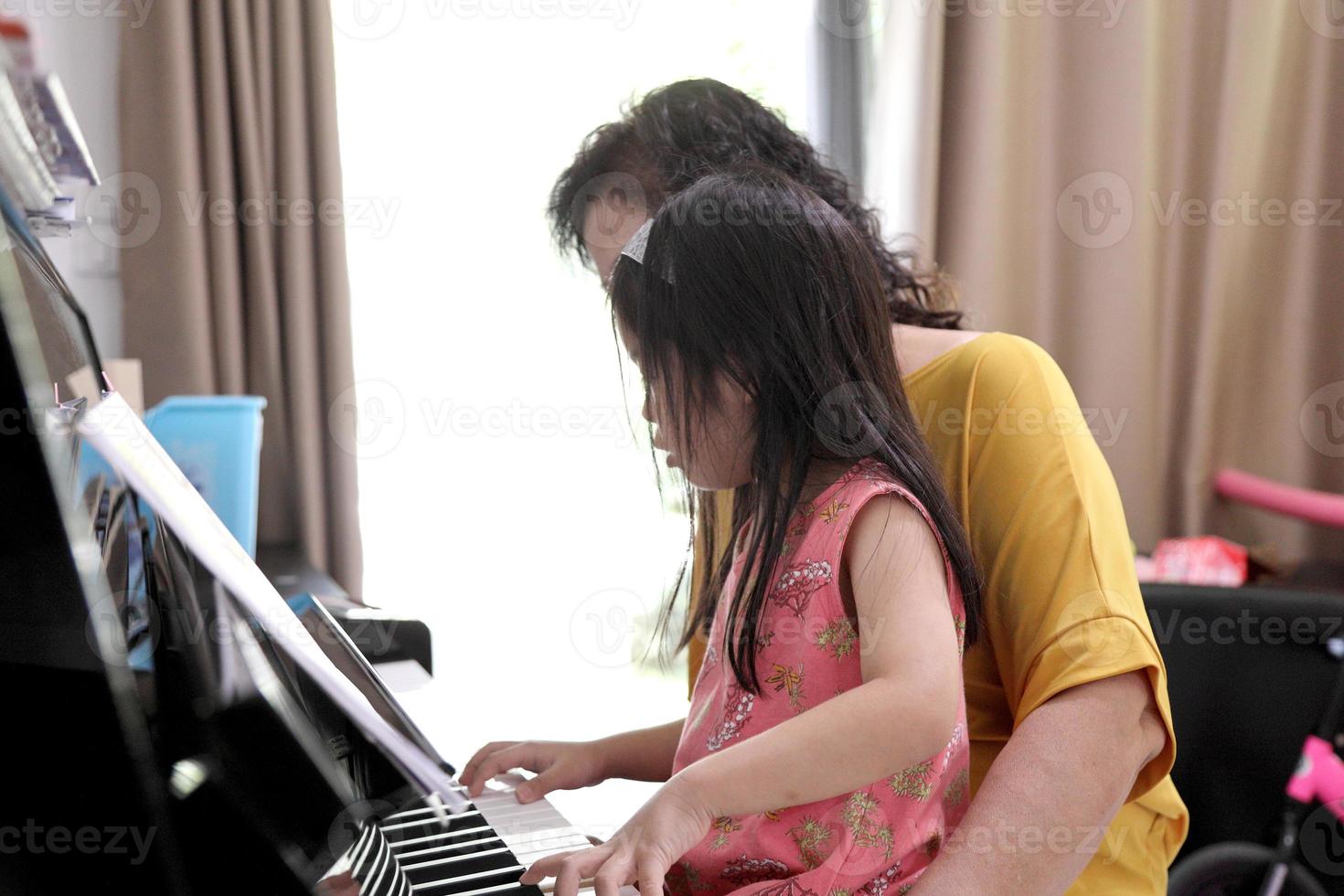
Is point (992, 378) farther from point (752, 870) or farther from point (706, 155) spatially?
point (752, 870)

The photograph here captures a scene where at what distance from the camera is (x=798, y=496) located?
36.8 inches

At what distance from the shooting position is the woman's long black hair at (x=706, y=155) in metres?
1.23

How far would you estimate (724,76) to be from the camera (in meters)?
2.72

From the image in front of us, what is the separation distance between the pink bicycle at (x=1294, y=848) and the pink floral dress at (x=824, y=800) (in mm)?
878

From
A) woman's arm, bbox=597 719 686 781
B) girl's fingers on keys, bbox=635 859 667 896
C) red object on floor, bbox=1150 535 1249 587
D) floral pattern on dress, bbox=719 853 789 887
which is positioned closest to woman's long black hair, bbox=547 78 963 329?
woman's arm, bbox=597 719 686 781

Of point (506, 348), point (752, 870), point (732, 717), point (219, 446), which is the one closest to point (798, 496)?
point (732, 717)

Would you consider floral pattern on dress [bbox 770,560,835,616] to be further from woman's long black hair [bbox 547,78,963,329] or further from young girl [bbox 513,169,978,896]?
woman's long black hair [bbox 547,78,963,329]

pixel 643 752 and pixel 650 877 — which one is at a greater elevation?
pixel 650 877

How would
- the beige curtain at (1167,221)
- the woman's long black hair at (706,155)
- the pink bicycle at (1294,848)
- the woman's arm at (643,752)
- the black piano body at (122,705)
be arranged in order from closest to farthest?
the black piano body at (122,705) < the woman's arm at (643,752) < the woman's long black hair at (706,155) < the pink bicycle at (1294,848) < the beige curtain at (1167,221)

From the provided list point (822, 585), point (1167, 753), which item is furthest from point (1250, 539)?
point (822, 585)

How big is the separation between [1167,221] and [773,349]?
221 centimetres

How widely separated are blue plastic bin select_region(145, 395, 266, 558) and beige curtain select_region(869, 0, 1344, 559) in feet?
5.58

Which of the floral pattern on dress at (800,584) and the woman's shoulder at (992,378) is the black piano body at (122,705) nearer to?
the floral pattern on dress at (800,584)

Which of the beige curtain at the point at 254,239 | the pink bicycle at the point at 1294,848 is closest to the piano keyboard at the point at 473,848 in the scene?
the pink bicycle at the point at 1294,848
